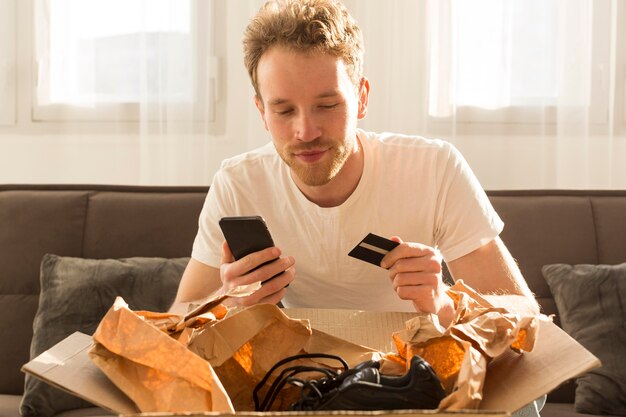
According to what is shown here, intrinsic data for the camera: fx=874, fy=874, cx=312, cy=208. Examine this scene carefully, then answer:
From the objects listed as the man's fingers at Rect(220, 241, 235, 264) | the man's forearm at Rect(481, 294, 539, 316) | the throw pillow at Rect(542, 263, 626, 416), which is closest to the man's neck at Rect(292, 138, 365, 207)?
the man's fingers at Rect(220, 241, 235, 264)

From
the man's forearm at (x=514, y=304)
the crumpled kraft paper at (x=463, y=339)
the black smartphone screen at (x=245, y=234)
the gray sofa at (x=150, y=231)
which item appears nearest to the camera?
the crumpled kraft paper at (x=463, y=339)

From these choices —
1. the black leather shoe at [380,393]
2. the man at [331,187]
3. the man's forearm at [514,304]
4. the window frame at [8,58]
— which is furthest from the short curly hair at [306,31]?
the window frame at [8,58]

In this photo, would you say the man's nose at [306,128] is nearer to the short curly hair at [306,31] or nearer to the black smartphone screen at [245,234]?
the short curly hair at [306,31]

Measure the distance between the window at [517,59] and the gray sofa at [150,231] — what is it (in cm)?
63

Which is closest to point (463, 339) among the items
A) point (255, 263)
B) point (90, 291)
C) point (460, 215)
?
point (255, 263)

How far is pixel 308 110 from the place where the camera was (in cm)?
164

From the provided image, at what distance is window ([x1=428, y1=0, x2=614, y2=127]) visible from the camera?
2963 mm

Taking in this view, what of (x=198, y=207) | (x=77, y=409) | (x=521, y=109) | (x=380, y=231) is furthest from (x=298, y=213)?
(x=521, y=109)

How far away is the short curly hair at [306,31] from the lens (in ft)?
5.45

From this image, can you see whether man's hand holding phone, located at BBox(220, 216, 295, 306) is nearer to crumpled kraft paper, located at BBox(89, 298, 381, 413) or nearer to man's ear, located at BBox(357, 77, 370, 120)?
crumpled kraft paper, located at BBox(89, 298, 381, 413)

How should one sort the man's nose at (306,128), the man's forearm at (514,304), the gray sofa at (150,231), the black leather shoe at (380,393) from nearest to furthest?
the black leather shoe at (380,393), the man's forearm at (514,304), the man's nose at (306,128), the gray sofa at (150,231)

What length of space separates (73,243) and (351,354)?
1.55m

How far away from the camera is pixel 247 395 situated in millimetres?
958

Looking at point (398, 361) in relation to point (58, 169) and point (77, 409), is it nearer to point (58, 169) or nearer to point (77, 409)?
point (77, 409)
